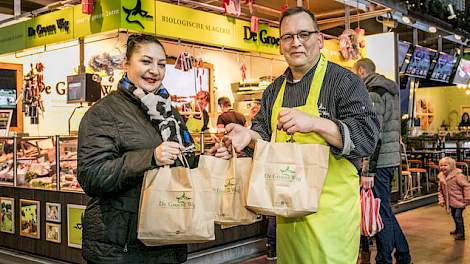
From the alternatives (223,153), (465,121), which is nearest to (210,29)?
(223,153)

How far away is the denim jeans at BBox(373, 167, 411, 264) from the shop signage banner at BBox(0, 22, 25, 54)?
512 cm

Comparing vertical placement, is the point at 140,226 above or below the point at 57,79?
below

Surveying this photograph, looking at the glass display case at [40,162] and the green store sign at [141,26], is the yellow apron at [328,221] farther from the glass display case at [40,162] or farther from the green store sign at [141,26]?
the green store sign at [141,26]

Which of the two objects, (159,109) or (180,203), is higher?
(159,109)

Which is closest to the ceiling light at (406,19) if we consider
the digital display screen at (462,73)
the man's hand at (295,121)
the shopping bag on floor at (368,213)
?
the digital display screen at (462,73)

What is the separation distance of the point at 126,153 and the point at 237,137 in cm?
44

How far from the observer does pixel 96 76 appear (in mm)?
5914

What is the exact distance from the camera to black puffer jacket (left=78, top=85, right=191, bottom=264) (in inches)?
76.9

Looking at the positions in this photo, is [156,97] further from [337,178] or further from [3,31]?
[3,31]

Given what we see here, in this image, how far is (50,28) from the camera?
260 inches

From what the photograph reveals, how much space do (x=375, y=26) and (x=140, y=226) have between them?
11366 millimetres

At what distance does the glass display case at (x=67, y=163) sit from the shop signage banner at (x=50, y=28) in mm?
1818

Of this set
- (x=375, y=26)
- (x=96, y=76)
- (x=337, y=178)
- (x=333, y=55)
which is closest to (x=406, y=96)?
(x=375, y=26)

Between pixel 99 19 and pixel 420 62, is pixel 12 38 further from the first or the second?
pixel 420 62
